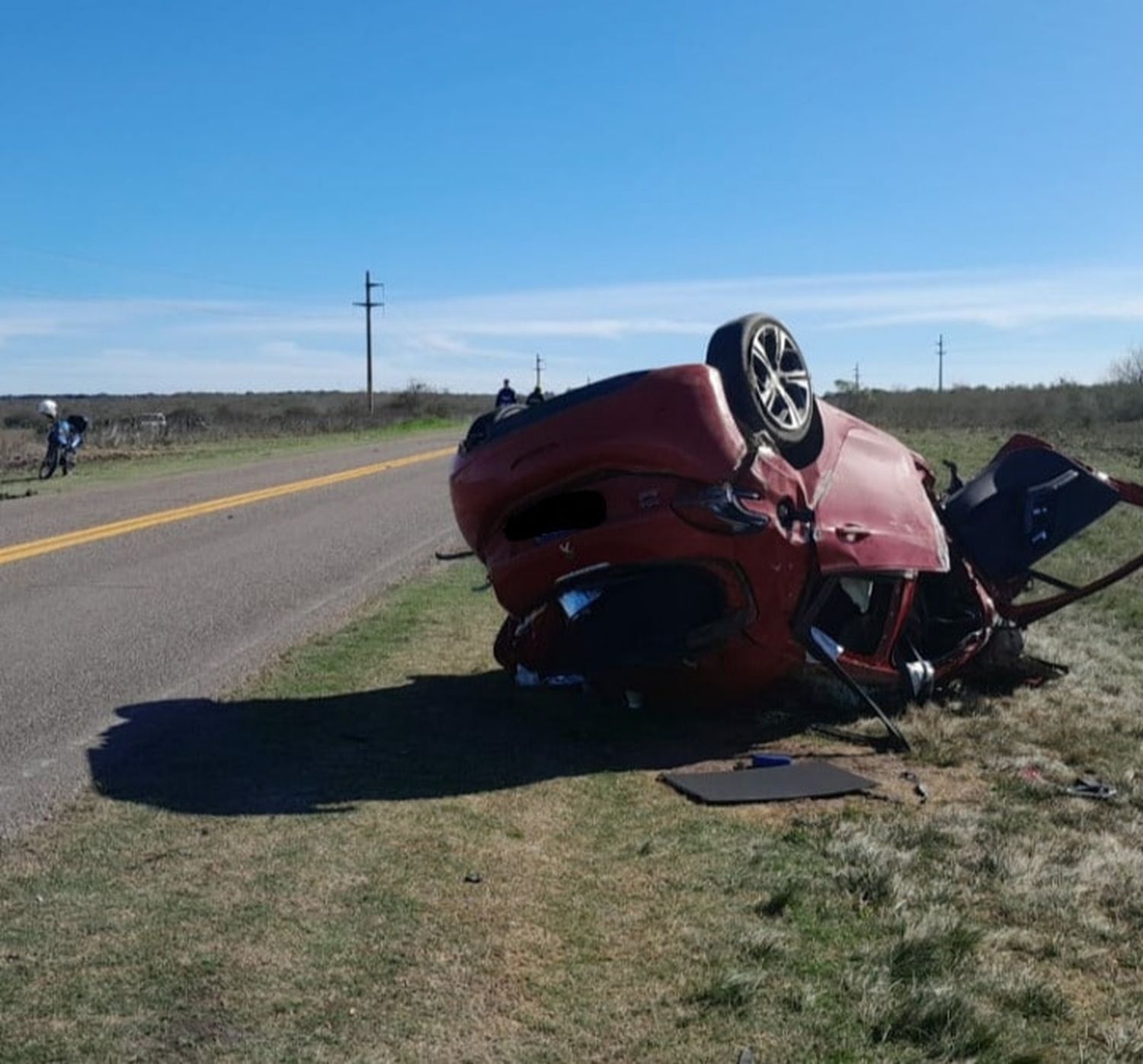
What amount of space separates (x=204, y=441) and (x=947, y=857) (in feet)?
120

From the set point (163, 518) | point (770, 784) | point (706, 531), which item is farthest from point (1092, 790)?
point (163, 518)

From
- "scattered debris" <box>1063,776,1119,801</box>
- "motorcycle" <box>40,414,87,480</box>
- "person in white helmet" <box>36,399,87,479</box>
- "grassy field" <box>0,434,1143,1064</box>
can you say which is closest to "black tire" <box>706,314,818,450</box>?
"grassy field" <box>0,434,1143,1064</box>

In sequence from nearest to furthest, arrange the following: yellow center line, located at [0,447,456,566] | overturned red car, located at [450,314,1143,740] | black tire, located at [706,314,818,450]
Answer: overturned red car, located at [450,314,1143,740] < black tire, located at [706,314,818,450] < yellow center line, located at [0,447,456,566]

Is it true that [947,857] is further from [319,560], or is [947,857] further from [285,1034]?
[319,560]

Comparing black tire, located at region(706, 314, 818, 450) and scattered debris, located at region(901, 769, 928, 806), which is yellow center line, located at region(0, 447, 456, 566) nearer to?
black tire, located at region(706, 314, 818, 450)

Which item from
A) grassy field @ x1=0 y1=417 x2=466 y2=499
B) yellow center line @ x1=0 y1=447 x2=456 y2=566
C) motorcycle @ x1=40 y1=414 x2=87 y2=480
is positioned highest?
motorcycle @ x1=40 y1=414 x2=87 y2=480

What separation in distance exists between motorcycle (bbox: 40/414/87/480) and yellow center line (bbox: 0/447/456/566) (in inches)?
184

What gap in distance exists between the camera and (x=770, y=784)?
19.3ft

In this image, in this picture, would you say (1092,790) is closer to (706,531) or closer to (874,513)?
(874,513)

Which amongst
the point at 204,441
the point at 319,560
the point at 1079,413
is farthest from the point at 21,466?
the point at 1079,413

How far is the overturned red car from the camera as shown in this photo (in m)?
6.11

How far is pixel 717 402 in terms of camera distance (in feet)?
20.2

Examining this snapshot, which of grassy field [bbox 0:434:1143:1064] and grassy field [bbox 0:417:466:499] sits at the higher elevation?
grassy field [bbox 0:417:466:499]

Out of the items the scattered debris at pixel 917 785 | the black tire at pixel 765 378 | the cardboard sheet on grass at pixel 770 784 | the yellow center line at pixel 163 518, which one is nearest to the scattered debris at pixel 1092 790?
the scattered debris at pixel 917 785
